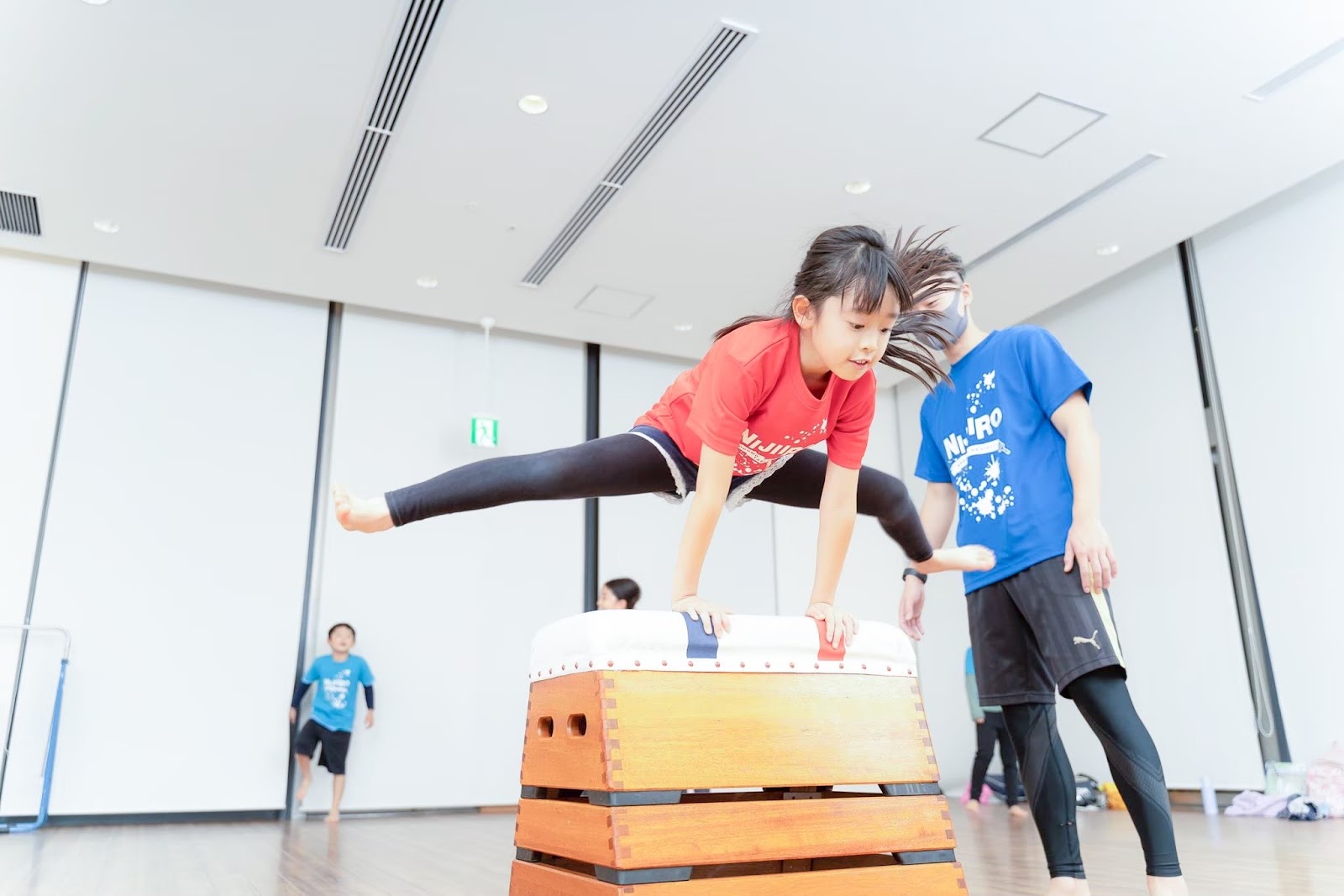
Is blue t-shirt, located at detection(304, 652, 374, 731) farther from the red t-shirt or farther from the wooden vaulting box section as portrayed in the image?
the red t-shirt

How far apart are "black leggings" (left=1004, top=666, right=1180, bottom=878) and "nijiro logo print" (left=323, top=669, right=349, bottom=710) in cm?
421

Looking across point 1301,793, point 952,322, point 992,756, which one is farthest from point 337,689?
point 1301,793

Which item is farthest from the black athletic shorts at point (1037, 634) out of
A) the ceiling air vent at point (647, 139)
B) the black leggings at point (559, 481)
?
the ceiling air vent at point (647, 139)

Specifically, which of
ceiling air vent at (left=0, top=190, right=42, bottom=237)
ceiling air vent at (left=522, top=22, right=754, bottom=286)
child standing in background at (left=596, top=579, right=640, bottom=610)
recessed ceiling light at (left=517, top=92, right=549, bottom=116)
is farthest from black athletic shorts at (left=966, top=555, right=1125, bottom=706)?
ceiling air vent at (left=0, top=190, right=42, bottom=237)

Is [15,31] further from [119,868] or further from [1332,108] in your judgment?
[1332,108]

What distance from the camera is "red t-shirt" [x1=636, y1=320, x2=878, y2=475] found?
178 centimetres

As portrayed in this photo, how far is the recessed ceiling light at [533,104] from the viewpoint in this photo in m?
3.99

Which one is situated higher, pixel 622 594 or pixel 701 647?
pixel 622 594

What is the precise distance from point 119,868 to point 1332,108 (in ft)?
18.5

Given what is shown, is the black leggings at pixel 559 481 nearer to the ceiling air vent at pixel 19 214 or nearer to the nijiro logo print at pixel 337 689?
the nijiro logo print at pixel 337 689

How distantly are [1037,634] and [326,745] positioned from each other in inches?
173

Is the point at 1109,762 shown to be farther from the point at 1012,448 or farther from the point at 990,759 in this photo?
the point at 990,759

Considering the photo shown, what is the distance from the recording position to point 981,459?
7.19ft

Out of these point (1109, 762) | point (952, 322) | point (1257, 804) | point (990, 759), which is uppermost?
point (952, 322)
